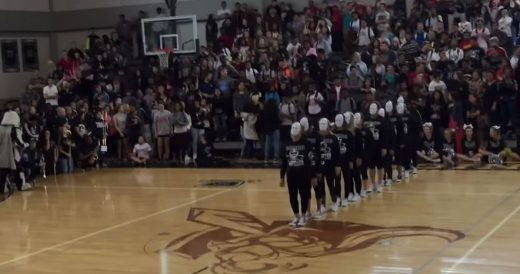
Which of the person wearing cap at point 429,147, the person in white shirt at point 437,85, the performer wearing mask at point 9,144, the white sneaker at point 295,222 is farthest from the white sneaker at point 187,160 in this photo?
the white sneaker at point 295,222

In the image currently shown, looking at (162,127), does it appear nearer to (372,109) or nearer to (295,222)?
(372,109)

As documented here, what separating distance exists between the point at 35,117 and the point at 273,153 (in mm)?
→ 6179

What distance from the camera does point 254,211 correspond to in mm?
14102

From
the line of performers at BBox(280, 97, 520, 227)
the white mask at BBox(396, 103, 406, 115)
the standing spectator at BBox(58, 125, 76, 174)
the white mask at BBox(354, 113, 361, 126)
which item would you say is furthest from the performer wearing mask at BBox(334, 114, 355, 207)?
the standing spectator at BBox(58, 125, 76, 174)

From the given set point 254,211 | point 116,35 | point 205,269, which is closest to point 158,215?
point 254,211

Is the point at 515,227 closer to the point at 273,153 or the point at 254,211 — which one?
the point at 254,211

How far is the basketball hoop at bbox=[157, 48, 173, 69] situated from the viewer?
987 inches

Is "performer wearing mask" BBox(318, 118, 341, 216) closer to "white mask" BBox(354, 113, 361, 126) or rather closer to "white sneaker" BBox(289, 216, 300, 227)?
"white sneaker" BBox(289, 216, 300, 227)

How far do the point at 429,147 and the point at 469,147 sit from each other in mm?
921

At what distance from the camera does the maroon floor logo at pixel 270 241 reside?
1039cm

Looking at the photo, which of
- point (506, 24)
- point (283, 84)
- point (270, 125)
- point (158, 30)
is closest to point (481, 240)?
point (270, 125)

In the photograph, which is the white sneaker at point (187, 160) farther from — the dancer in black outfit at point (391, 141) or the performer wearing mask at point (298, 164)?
the performer wearing mask at point (298, 164)

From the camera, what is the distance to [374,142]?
14.9 m

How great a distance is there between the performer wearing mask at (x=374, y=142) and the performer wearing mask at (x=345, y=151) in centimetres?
75
